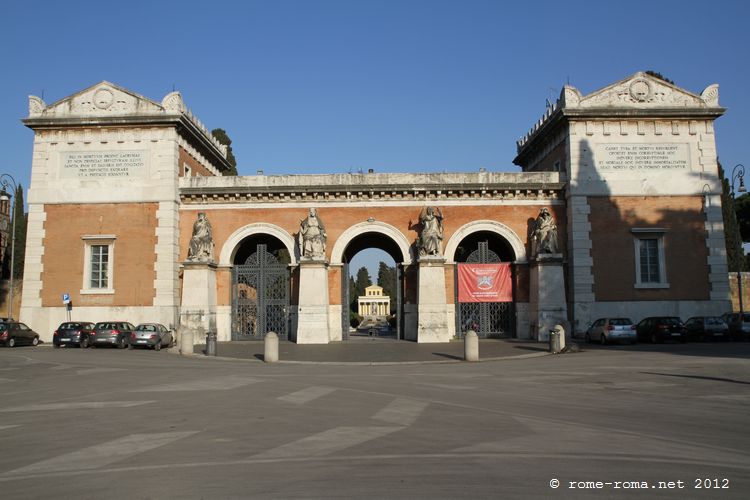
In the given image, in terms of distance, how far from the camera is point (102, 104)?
2905cm

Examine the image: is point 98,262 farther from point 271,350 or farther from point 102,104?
point 271,350

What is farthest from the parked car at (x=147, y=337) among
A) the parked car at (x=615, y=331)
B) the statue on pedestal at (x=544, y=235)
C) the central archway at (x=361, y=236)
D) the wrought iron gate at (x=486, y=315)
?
the parked car at (x=615, y=331)

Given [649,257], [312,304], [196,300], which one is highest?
[649,257]

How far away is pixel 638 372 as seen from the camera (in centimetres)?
Result: 1496

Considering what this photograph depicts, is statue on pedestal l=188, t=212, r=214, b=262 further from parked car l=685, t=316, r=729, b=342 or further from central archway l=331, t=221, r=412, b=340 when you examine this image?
parked car l=685, t=316, r=729, b=342

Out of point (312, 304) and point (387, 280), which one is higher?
point (387, 280)

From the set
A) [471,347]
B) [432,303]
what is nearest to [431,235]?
[432,303]

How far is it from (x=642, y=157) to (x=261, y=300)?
769 inches

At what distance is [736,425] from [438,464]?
4750 millimetres

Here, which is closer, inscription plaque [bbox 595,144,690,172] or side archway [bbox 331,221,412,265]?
inscription plaque [bbox 595,144,690,172]

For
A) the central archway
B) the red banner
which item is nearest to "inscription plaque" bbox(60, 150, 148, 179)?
the central archway

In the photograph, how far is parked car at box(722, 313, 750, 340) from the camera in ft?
88.5

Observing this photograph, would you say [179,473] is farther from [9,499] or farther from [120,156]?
[120,156]

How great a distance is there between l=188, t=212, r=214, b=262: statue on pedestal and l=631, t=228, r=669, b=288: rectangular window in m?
19.8
